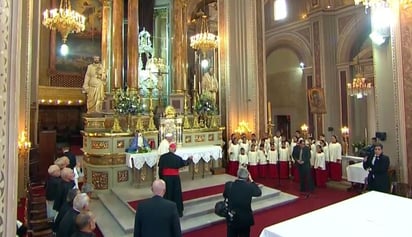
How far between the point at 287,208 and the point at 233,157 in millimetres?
3350

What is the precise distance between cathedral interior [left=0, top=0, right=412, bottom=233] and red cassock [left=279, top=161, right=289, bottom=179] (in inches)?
72.5

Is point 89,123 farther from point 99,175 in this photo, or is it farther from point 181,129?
point 181,129

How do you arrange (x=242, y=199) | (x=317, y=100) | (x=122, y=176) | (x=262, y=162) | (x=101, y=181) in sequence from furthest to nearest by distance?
1. (x=317, y=100)
2. (x=262, y=162)
3. (x=122, y=176)
4. (x=101, y=181)
5. (x=242, y=199)

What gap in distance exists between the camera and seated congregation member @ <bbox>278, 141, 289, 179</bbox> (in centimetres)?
1003

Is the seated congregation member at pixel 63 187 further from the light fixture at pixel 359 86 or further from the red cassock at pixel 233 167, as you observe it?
the light fixture at pixel 359 86

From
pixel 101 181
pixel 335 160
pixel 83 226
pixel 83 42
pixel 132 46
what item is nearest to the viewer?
pixel 83 226

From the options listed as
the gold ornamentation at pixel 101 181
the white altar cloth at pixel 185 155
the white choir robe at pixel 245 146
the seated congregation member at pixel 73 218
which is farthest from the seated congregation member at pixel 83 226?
the white choir robe at pixel 245 146

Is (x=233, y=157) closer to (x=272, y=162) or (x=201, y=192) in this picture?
(x=272, y=162)

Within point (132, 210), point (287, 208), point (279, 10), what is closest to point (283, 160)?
point (287, 208)

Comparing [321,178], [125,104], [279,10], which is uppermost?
[279,10]

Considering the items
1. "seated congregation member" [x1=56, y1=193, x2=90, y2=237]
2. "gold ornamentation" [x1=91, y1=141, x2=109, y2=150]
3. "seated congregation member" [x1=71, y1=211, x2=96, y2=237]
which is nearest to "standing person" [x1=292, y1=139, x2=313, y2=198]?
"gold ornamentation" [x1=91, y1=141, x2=109, y2=150]

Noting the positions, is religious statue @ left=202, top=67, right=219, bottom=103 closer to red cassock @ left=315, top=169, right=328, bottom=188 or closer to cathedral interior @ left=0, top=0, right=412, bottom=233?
cathedral interior @ left=0, top=0, right=412, bottom=233

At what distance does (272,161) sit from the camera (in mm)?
→ 10078

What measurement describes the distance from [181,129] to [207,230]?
13.7 ft
